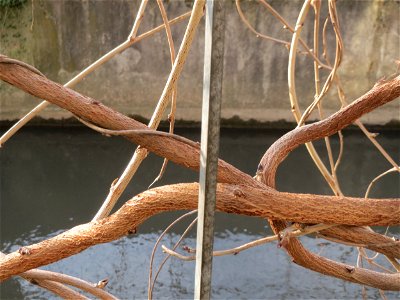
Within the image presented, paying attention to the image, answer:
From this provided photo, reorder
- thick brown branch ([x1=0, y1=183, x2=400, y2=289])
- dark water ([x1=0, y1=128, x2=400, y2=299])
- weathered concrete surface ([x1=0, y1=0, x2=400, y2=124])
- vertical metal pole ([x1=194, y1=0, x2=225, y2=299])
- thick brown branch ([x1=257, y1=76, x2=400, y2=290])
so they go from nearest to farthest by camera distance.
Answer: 1. vertical metal pole ([x1=194, y1=0, x2=225, y2=299])
2. thick brown branch ([x1=0, y1=183, x2=400, y2=289])
3. thick brown branch ([x1=257, y1=76, x2=400, y2=290])
4. dark water ([x1=0, y1=128, x2=400, y2=299])
5. weathered concrete surface ([x1=0, y1=0, x2=400, y2=124])

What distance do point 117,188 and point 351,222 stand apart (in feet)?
1.17

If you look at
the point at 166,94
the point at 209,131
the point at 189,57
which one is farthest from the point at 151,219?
the point at 209,131

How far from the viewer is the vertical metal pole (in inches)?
15.9

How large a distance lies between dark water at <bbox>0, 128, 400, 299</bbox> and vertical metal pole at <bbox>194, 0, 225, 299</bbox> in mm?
2215

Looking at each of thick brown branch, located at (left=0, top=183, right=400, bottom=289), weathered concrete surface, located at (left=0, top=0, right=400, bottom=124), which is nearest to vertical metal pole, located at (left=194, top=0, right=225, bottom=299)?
thick brown branch, located at (left=0, top=183, right=400, bottom=289)

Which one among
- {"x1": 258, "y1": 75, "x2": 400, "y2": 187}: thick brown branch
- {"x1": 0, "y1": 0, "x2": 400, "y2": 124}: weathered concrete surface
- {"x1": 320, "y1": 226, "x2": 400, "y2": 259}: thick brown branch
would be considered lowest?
{"x1": 320, "y1": 226, "x2": 400, "y2": 259}: thick brown branch

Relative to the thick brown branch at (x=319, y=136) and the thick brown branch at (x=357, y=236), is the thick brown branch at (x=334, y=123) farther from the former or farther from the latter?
the thick brown branch at (x=357, y=236)

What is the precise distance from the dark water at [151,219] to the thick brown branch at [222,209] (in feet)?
6.20

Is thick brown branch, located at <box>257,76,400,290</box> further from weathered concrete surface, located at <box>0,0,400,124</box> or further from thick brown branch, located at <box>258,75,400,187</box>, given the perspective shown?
weathered concrete surface, located at <box>0,0,400,124</box>

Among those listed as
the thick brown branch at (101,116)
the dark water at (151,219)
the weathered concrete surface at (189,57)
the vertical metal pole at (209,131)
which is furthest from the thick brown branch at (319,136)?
the weathered concrete surface at (189,57)

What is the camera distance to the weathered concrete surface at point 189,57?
4172 mm

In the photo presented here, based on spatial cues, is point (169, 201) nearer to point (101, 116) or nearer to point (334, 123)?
point (101, 116)

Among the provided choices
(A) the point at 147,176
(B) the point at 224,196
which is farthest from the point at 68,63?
(B) the point at 224,196

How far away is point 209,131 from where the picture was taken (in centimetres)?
42
